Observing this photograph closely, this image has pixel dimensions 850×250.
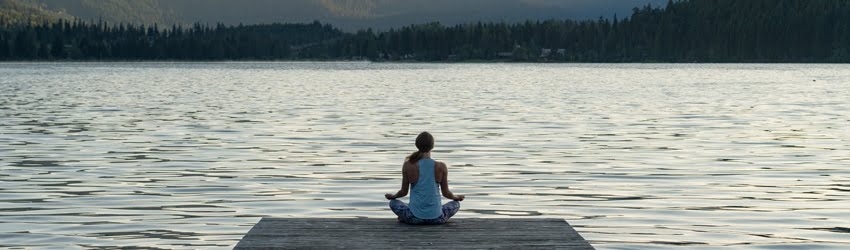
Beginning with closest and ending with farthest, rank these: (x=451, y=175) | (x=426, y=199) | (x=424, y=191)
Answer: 1. (x=426, y=199)
2. (x=424, y=191)
3. (x=451, y=175)

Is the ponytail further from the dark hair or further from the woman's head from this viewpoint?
the woman's head

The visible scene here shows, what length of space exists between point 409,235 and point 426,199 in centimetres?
98

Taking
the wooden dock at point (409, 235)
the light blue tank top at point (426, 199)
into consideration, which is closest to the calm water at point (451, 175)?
the wooden dock at point (409, 235)

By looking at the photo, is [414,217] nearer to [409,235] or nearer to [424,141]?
[409,235]

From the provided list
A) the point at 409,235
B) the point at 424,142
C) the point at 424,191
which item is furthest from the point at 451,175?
the point at 409,235

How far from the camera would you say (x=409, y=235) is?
57.3 ft

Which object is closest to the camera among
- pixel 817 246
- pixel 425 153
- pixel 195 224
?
pixel 425 153

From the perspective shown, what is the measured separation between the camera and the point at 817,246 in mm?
20844

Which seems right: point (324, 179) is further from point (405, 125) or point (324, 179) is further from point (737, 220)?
point (405, 125)

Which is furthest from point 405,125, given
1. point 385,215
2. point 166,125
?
point 385,215

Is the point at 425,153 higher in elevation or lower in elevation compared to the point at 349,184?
higher

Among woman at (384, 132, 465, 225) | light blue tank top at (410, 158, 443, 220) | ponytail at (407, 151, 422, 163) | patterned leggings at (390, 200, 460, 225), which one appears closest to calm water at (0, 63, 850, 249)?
patterned leggings at (390, 200, 460, 225)

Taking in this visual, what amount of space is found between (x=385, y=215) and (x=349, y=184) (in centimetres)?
588

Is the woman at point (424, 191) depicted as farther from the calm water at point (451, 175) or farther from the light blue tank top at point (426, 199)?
the calm water at point (451, 175)
